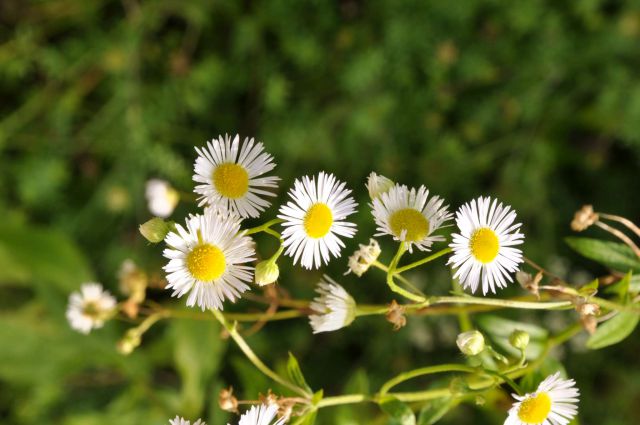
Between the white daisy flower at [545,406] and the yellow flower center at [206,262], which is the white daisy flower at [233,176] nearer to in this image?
the yellow flower center at [206,262]

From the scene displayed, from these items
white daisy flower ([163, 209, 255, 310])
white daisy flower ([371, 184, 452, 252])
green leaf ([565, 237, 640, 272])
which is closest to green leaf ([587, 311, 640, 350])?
green leaf ([565, 237, 640, 272])

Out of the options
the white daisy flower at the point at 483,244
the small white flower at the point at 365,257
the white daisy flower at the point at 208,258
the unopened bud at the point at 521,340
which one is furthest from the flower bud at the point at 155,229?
the unopened bud at the point at 521,340

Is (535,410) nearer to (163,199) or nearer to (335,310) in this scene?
(335,310)

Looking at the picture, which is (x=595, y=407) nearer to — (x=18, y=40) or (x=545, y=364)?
(x=545, y=364)

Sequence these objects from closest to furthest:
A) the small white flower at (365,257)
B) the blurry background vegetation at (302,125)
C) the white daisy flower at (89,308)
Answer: the small white flower at (365,257), the white daisy flower at (89,308), the blurry background vegetation at (302,125)

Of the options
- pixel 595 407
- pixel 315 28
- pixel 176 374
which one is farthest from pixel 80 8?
pixel 595 407

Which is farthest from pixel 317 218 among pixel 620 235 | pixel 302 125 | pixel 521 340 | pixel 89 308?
pixel 302 125
